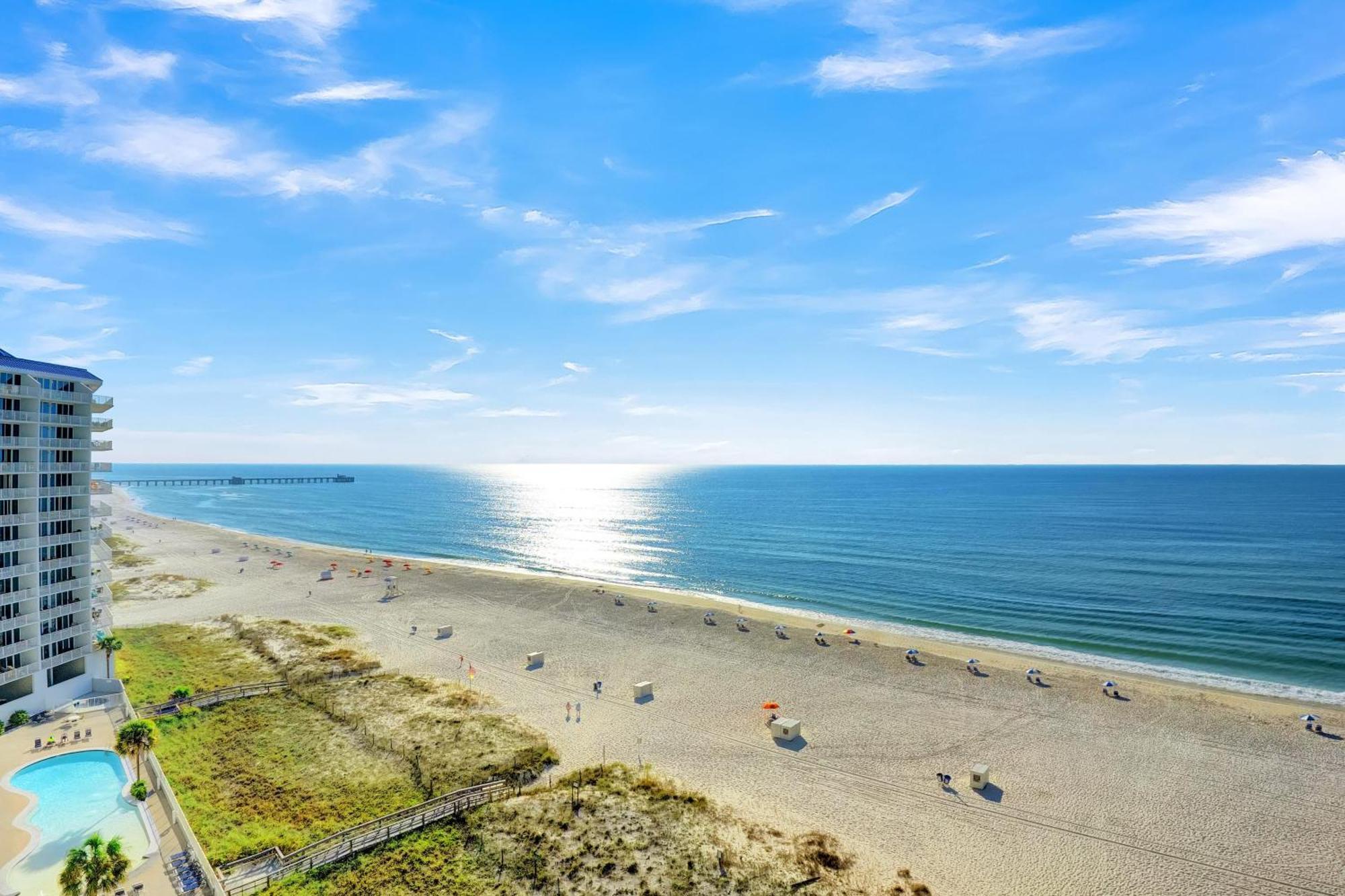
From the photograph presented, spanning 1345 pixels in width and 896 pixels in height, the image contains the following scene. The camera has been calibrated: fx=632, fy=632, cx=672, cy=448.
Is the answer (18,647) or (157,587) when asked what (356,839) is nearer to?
(18,647)

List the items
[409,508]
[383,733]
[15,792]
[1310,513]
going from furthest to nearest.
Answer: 1. [409,508]
2. [1310,513]
3. [383,733]
4. [15,792]

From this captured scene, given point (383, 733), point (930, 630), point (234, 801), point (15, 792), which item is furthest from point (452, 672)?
point (930, 630)

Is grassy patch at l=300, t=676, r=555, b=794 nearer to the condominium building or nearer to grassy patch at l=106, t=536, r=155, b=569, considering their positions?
the condominium building

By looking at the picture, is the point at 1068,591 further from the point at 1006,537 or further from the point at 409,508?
the point at 409,508

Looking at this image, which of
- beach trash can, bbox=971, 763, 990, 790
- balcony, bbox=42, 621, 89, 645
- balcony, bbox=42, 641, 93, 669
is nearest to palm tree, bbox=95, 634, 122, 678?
balcony, bbox=42, 641, 93, 669

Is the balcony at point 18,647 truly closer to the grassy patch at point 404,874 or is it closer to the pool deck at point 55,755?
the pool deck at point 55,755

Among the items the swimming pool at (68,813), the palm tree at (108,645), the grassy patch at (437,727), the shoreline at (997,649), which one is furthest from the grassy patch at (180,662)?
the shoreline at (997,649)

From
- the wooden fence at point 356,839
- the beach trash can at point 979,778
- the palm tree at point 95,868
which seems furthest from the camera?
the beach trash can at point 979,778

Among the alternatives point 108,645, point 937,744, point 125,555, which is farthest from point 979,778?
point 125,555
